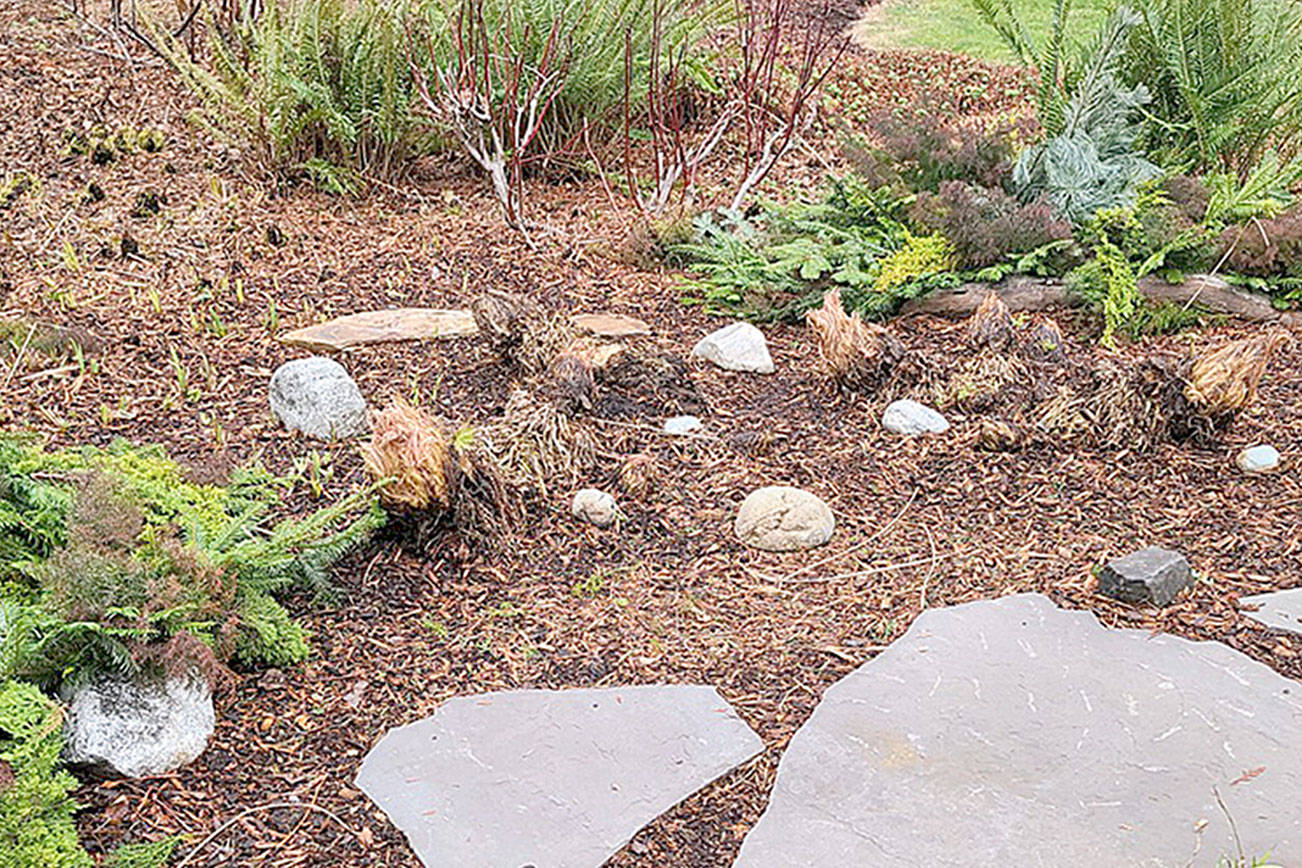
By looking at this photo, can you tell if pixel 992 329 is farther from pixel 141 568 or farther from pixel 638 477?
pixel 141 568

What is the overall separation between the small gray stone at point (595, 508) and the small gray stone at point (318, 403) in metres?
0.80

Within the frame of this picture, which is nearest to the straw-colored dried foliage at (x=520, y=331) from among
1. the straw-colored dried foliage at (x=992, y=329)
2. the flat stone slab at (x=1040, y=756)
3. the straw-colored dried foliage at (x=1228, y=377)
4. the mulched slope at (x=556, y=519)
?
the mulched slope at (x=556, y=519)

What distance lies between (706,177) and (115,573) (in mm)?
4706

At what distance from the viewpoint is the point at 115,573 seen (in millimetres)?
2500

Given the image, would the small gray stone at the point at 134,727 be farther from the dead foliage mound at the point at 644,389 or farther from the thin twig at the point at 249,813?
the dead foliage mound at the point at 644,389

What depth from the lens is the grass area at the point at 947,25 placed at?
9695mm

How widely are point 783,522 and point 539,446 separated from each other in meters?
0.76

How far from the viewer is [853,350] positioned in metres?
4.12

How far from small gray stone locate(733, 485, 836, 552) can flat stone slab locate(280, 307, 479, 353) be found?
1539mm

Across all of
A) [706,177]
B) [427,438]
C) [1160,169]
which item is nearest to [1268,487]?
[1160,169]

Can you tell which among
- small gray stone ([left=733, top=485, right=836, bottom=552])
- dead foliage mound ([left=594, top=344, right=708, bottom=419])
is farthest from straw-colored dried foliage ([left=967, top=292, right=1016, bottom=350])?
small gray stone ([left=733, top=485, right=836, bottom=552])

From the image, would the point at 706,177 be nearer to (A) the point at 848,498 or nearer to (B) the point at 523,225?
(B) the point at 523,225

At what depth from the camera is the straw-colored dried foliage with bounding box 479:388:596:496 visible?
11.8ft

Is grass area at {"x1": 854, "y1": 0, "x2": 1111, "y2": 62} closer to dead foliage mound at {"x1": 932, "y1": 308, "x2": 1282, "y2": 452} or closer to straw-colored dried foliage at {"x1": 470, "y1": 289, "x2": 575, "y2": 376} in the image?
dead foliage mound at {"x1": 932, "y1": 308, "x2": 1282, "y2": 452}
